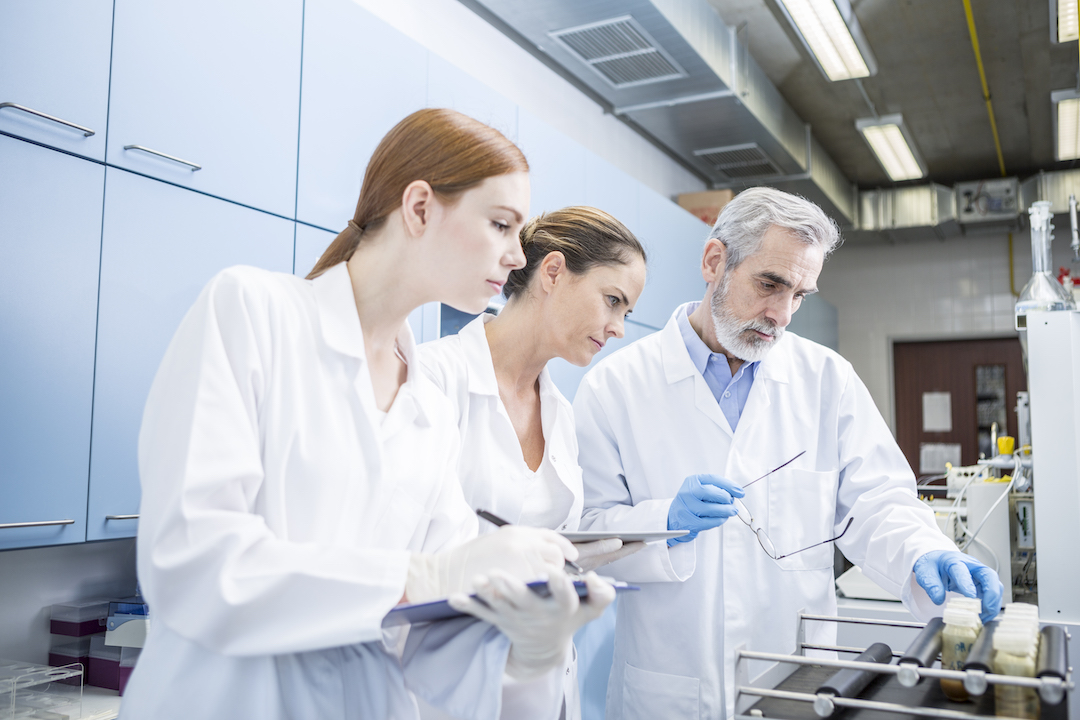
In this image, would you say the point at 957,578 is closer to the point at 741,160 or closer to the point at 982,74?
the point at 741,160

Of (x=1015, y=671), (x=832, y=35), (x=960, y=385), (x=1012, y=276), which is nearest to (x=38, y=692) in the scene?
(x=1015, y=671)

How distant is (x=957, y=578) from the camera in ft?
4.11

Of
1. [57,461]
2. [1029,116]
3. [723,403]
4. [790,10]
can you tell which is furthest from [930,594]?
[1029,116]

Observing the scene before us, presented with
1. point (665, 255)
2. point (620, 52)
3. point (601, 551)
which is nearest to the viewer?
point (601, 551)

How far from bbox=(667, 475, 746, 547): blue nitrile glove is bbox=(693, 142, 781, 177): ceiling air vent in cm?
367

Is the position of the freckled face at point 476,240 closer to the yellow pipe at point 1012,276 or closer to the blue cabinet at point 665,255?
the blue cabinet at point 665,255

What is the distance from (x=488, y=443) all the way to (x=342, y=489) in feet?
1.72

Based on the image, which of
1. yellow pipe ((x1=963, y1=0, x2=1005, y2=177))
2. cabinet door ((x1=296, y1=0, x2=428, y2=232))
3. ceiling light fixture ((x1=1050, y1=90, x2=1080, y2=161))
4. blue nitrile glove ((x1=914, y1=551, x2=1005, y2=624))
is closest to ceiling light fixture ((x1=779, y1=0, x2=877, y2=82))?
yellow pipe ((x1=963, y1=0, x2=1005, y2=177))

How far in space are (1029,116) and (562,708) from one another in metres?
5.48

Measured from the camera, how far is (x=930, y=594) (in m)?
1.28

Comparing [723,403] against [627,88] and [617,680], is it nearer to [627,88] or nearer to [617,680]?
[617,680]

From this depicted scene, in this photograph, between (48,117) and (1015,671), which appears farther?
(48,117)

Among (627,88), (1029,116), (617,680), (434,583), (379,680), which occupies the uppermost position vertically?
(1029,116)

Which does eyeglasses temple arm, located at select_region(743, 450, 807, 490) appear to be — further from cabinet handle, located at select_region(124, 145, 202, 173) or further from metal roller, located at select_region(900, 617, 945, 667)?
cabinet handle, located at select_region(124, 145, 202, 173)
